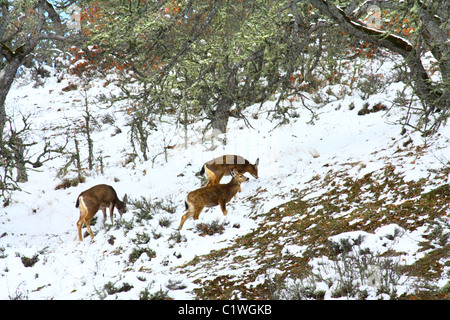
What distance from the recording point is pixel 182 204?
31.3 ft

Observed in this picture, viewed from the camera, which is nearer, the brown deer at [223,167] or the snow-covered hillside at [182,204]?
the snow-covered hillside at [182,204]

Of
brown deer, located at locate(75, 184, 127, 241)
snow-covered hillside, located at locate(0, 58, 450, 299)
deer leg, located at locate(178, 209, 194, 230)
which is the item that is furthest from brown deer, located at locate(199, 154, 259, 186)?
brown deer, located at locate(75, 184, 127, 241)

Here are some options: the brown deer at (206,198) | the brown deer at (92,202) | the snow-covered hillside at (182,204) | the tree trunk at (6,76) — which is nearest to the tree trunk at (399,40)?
the snow-covered hillside at (182,204)

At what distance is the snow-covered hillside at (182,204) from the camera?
4770mm

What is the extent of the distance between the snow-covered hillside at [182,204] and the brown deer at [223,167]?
54cm

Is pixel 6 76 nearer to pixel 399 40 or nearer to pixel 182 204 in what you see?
pixel 182 204

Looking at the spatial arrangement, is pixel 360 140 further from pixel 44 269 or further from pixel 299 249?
pixel 44 269

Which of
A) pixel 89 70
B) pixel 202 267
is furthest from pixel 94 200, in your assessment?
pixel 89 70

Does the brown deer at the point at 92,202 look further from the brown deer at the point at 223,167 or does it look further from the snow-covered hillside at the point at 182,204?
the brown deer at the point at 223,167

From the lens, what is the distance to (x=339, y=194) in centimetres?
679

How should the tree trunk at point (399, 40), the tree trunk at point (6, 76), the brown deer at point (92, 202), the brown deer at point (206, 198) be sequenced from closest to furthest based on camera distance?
the tree trunk at point (399, 40) < the brown deer at point (206, 198) < the brown deer at point (92, 202) < the tree trunk at point (6, 76)

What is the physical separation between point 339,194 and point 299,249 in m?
2.41

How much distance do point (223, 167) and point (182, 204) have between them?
5.52 ft

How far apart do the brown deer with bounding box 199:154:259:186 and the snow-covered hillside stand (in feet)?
1.76
